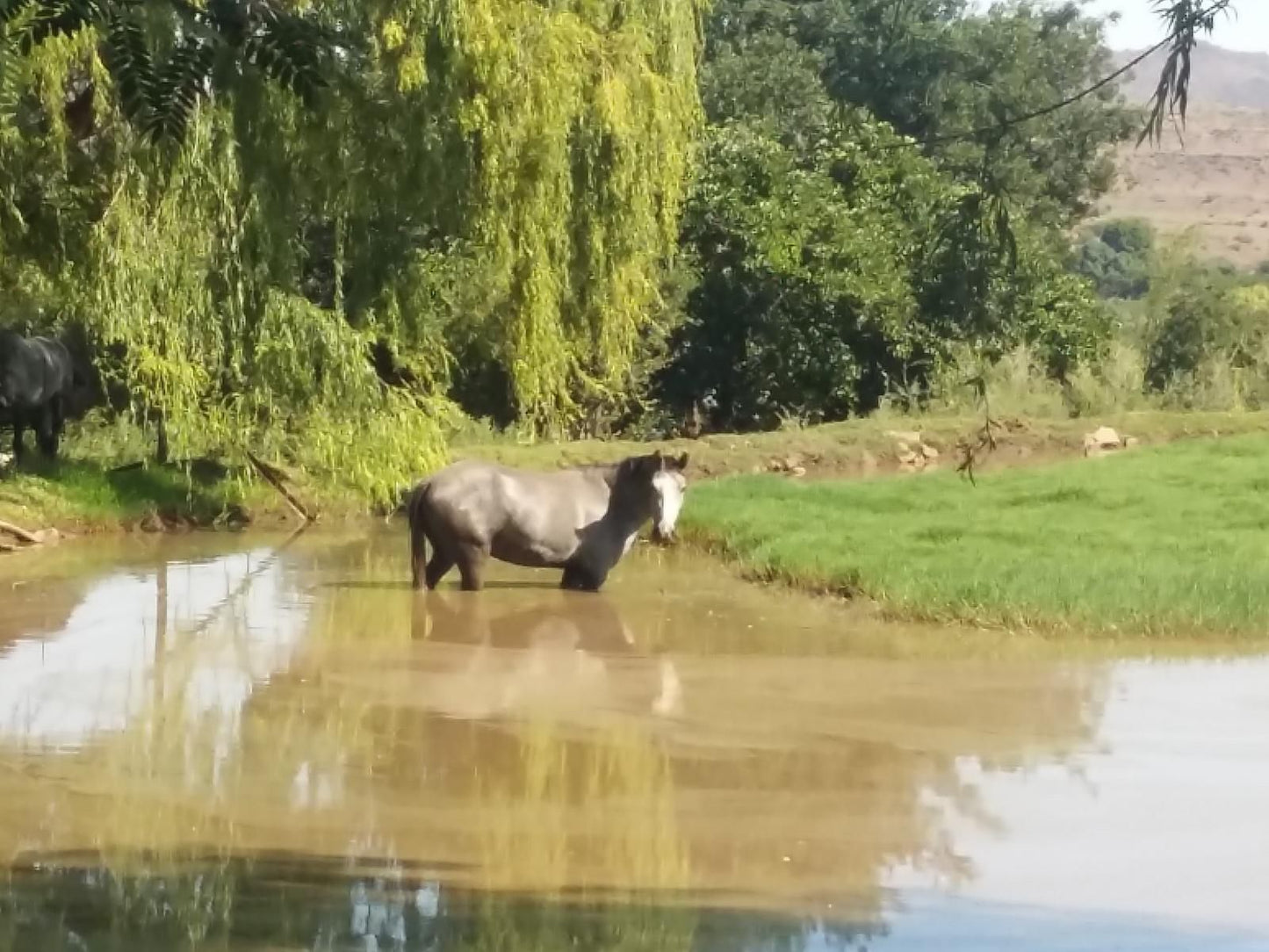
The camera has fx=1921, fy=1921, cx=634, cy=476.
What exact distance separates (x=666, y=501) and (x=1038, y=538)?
344 cm

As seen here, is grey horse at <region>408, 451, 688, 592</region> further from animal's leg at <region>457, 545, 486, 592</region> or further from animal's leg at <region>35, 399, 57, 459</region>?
animal's leg at <region>35, 399, 57, 459</region>

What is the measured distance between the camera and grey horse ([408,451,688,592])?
567 inches

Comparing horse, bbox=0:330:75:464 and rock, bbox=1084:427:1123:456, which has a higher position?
horse, bbox=0:330:75:464

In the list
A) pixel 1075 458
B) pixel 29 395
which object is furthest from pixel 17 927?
pixel 1075 458

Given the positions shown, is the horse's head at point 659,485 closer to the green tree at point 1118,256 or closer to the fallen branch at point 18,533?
the fallen branch at point 18,533

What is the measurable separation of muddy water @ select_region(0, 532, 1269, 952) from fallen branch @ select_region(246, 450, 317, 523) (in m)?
3.70

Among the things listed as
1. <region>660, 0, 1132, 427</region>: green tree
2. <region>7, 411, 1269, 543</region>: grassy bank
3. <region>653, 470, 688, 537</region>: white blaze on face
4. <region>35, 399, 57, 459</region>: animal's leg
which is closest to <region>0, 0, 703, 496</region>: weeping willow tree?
<region>35, 399, 57, 459</region>: animal's leg

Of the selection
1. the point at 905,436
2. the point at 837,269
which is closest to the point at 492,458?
the point at 905,436

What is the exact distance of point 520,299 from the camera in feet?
58.0

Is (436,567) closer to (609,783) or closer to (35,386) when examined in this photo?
(35,386)

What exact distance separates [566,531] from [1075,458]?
11.9m

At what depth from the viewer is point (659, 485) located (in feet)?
48.2

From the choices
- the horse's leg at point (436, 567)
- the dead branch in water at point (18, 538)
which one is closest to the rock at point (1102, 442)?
the horse's leg at point (436, 567)

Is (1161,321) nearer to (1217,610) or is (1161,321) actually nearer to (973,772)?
(1217,610)
